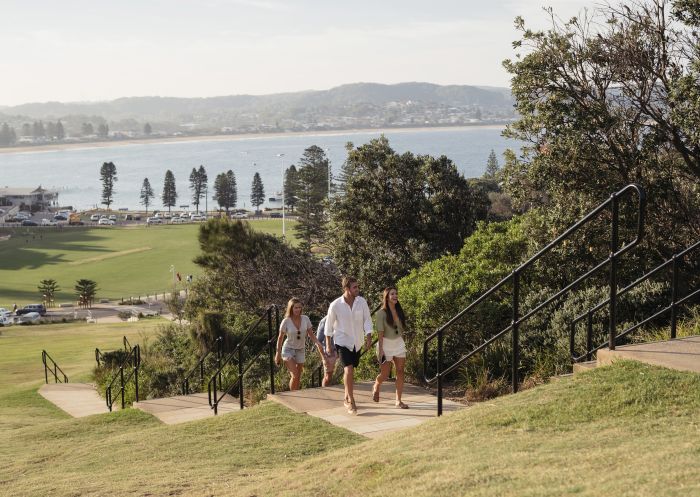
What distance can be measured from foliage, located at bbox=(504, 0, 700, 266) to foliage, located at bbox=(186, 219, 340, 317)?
8.77 m

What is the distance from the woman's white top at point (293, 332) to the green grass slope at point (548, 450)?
364 centimetres

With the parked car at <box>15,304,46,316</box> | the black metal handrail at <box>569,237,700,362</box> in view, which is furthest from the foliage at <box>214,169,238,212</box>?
the black metal handrail at <box>569,237,700,362</box>

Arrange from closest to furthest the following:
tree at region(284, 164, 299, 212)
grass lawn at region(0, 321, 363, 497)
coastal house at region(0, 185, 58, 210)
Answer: grass lawn at region(0, 321, 363, 497), tree at region(284, 164, 299, 212), coastal house at region(0, 185, 58, 210)

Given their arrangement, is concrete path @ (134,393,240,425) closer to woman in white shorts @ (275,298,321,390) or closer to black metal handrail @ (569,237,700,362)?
woman in white shorts @ (275,298,321,390)

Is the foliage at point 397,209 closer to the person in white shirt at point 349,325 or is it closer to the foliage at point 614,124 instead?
the foliage at point 614,124

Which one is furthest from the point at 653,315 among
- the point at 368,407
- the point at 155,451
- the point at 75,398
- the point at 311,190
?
the point at 311,190

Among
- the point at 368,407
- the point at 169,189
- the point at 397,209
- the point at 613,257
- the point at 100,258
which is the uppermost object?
the point at 613,257

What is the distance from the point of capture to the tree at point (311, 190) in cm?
8669

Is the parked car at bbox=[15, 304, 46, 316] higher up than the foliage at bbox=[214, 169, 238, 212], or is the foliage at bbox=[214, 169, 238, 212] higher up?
the foliage at bbox=[214, 169, 238, 212]

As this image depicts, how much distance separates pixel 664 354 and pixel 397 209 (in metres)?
15.3

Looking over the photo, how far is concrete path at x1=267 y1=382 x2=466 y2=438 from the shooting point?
331 inches

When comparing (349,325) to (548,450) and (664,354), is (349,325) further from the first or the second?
(548,450)

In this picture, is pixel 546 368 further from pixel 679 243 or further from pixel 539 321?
pixel 679 243

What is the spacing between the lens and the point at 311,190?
93.4m
